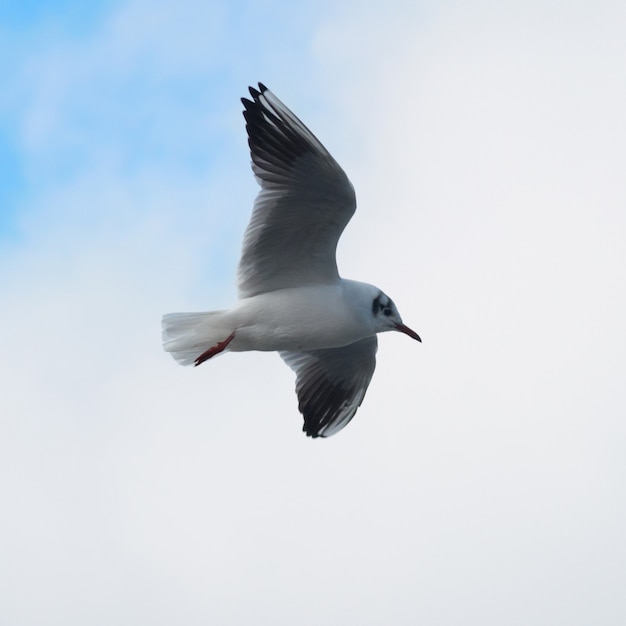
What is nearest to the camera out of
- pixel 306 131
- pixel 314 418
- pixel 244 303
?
pixel 306 131

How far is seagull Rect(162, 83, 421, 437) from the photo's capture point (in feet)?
28.3

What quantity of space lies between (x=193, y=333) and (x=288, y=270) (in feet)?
2.40

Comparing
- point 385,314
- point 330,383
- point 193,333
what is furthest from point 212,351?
point 330,383

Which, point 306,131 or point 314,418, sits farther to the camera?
point 314,418

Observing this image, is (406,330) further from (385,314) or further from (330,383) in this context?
(330,383)

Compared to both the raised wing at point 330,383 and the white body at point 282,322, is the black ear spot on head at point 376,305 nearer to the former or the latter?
the white body at point 282,322

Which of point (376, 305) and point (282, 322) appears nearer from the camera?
point (282, 322)

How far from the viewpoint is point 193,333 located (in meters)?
9.24

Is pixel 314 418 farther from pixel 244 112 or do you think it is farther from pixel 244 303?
pixel 244 112

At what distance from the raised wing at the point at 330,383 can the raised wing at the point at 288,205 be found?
3.42 feet

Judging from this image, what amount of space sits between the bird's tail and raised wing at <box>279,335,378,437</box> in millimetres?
1141

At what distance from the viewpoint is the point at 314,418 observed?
1027 cm

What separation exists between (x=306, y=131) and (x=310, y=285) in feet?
3.72

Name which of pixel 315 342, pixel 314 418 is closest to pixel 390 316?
pixel 315 342
